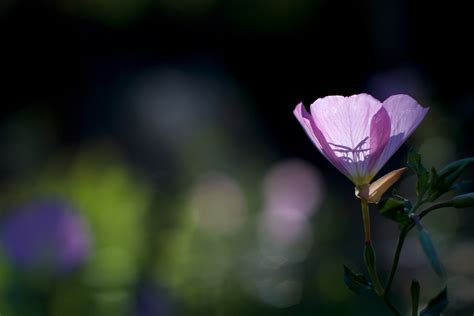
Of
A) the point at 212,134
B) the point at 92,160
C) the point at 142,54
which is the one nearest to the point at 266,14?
the point at 142,54

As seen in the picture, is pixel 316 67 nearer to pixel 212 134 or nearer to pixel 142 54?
pixel 142 54

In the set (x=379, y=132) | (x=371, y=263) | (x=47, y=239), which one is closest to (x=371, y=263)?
(x=371, y=263)

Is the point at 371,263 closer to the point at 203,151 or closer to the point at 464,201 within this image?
the point at 464,201

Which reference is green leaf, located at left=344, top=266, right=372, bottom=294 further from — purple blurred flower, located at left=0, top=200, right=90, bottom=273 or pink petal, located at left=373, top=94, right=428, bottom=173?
purple blurred flower, located at left=0, top=200, right=90, bottom=273

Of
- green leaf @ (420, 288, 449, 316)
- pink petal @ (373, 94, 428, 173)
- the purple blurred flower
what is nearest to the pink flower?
pink petal @ (373, 94, 428, 173)

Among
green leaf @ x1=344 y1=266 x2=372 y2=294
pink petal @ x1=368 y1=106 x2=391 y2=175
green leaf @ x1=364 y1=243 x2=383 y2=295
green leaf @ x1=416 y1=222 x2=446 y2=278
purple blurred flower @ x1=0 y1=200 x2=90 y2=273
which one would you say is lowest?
purple blurred flower @ x1=0 y1=200 x2=90 y2=273

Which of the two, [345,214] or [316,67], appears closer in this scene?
[345,214]

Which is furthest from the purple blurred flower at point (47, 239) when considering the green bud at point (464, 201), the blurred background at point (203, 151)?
the green bud at point (464, 201)
